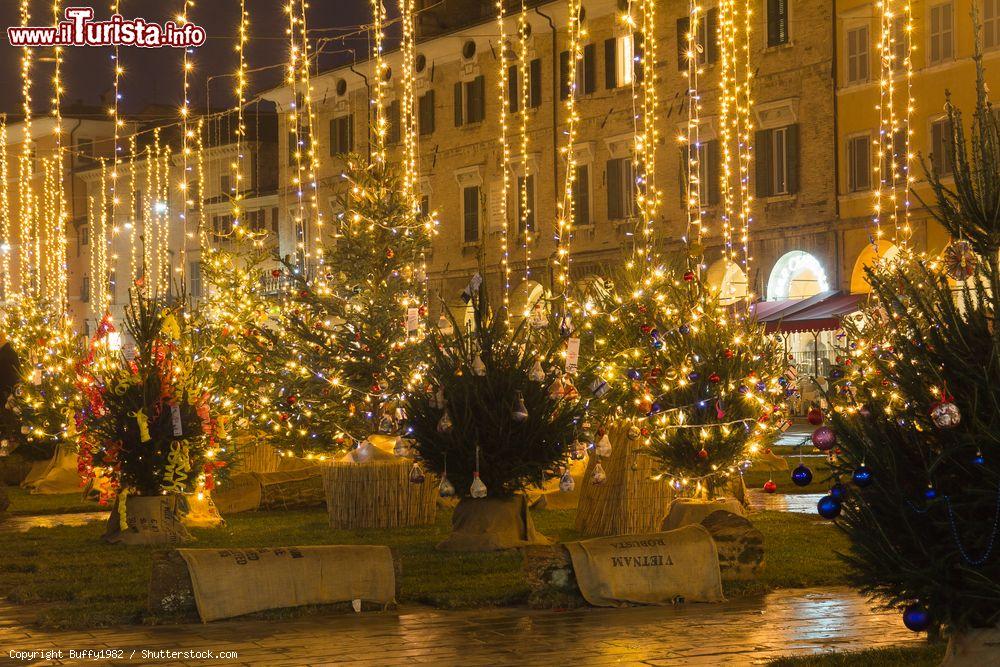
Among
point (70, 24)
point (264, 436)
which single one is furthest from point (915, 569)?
point (70, 24)

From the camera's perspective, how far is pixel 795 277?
3638 centimetres

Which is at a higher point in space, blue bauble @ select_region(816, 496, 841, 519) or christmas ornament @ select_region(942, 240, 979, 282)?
christmas ornament @ select_region(942, 240, 979, 282)

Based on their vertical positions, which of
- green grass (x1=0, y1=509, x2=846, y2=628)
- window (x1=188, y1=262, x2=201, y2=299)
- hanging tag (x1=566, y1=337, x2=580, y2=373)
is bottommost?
green grass (x1=0, y1=509, x2=846, y2=628)

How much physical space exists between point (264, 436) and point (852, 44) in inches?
734

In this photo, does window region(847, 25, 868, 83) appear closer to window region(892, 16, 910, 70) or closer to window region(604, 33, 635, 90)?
window region(892, 16, 910, 70)

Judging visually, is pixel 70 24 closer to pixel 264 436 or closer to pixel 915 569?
pixel 264 436

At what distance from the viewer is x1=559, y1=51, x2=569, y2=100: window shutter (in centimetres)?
4156

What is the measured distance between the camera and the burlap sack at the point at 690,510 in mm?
13195

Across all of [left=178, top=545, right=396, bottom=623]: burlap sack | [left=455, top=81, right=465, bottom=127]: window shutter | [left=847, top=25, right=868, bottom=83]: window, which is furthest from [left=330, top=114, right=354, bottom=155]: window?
[left=178, top=545, right=396, bottom=623]: burlap sack

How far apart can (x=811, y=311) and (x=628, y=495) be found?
19752 millimetres

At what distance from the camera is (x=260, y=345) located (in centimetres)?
2241

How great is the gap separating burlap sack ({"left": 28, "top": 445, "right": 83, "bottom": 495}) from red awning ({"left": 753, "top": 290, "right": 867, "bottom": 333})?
581 inches

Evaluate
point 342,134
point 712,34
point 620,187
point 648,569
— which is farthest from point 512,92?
point 648,569

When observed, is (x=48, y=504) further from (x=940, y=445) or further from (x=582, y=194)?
(x=582, y=194)
